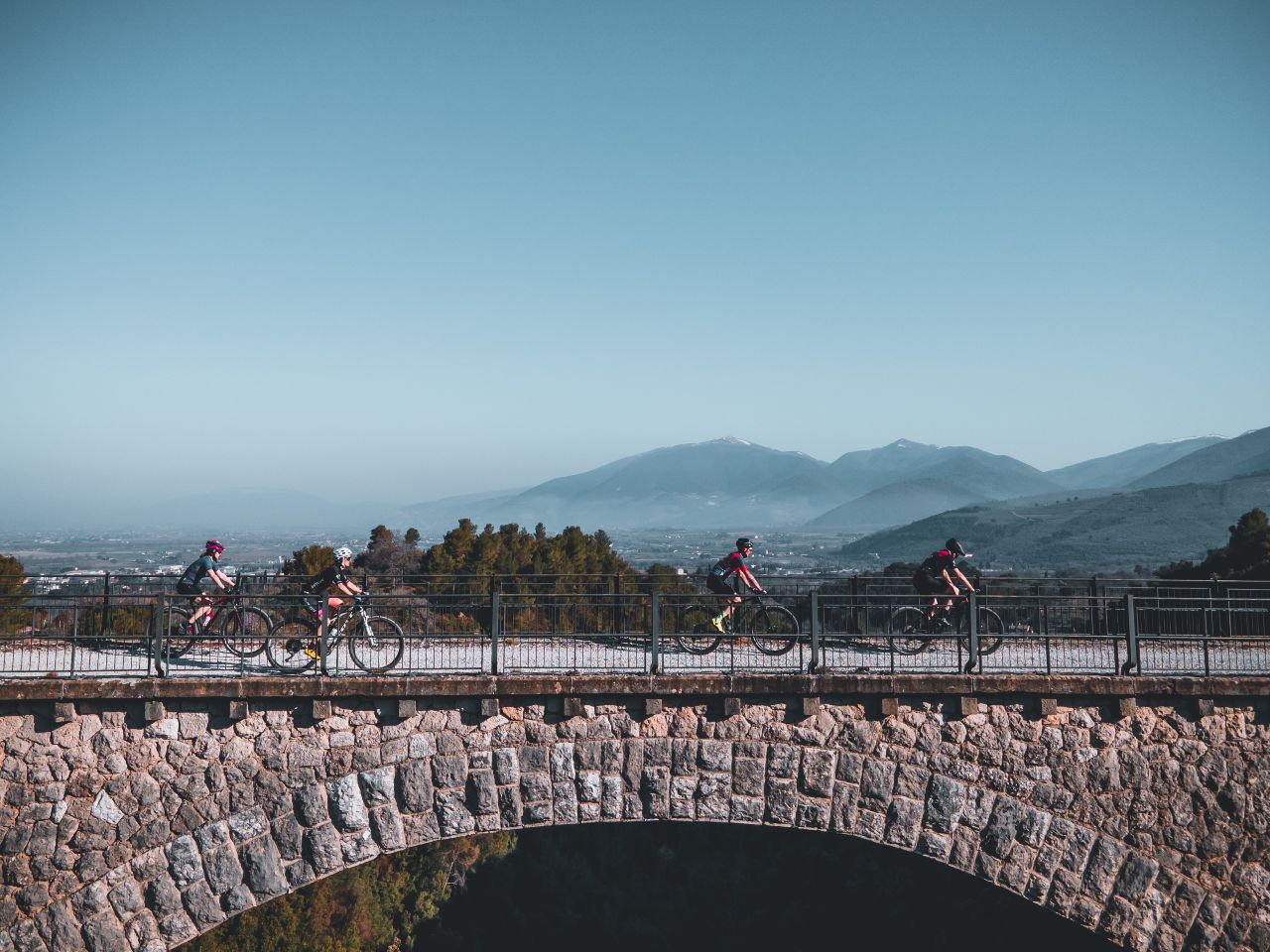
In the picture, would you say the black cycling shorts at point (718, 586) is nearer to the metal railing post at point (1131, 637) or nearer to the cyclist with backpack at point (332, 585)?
the cyclist with backpack at point (332, 585)

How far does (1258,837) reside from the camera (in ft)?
38.9

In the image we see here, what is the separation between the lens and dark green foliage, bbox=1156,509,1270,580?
23.9m

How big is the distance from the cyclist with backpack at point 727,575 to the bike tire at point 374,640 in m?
4.49

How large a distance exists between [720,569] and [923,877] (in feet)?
43.5

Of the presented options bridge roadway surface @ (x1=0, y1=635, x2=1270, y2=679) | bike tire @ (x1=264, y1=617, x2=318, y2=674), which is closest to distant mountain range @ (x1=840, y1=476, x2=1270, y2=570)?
bridge roadway surface @ (x1=0, y1=635, x2=1270, y2=679)

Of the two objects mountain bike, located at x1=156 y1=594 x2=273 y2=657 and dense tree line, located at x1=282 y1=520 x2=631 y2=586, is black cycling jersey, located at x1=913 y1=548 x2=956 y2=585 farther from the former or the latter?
dense tree line, located at x1=282 y1=520 x2=631 y2=586

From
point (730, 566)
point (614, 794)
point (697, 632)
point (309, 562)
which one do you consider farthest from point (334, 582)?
point (309, 562)

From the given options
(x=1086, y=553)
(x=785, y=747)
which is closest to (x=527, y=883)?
(x=785, y=747)

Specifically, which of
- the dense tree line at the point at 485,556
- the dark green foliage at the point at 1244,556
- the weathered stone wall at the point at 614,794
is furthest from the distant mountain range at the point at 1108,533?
the weathered stone wall at the point at 614,794

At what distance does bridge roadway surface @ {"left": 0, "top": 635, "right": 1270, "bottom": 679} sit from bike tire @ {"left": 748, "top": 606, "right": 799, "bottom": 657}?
179mm

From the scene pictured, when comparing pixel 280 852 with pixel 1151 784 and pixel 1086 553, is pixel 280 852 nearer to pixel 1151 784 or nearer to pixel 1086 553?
pixel 1151 784

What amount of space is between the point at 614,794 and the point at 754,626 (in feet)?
13.2

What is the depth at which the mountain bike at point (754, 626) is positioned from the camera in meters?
14.6

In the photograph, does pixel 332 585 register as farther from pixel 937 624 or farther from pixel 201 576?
pixel 937 624
